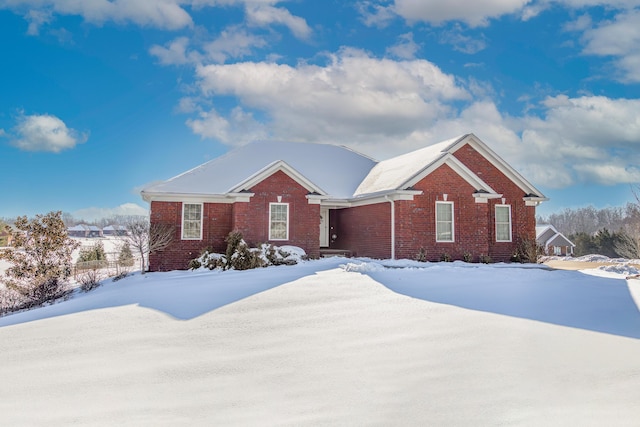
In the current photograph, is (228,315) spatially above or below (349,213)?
below

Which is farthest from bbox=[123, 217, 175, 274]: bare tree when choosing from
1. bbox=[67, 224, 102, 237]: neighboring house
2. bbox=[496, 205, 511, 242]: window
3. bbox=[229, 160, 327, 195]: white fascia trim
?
bbox=[67, 224, 102, 237]: neighboring house

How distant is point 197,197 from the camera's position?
63.5ft

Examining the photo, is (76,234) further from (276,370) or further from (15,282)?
(276,370)

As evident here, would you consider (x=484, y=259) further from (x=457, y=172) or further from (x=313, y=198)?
(x=313, y=198)

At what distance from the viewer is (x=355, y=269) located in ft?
48.6

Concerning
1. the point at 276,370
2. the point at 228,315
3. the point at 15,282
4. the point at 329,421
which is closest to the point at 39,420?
the point at 276,370

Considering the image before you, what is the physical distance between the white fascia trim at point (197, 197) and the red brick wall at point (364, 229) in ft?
18.5

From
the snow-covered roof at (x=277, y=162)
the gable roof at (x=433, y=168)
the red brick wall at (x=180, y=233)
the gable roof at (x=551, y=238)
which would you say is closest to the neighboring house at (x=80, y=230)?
the gable roof at (x=551, y=238)

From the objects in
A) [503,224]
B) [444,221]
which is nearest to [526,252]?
[503,224]

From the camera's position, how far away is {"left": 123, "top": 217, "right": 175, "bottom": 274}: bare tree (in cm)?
1803

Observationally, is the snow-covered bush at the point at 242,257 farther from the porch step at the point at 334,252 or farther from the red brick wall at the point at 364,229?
the red brick wall at the point at 364,229

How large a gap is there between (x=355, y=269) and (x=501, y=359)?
8.03 metres

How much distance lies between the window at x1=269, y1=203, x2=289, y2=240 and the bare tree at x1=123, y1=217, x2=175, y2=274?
4.12 metres

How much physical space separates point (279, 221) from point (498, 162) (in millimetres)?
10896
